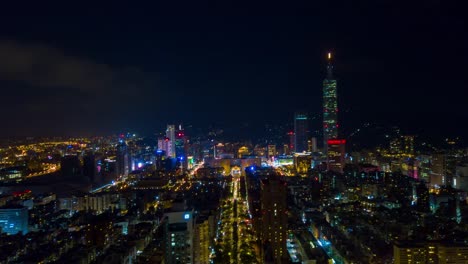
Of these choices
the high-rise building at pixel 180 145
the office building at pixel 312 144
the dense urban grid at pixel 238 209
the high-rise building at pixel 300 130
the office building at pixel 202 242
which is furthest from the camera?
the high-rise building at pixel 300 130

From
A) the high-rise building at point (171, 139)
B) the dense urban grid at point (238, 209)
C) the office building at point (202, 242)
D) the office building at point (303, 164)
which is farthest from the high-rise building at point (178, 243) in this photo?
the high-rise building at point (171, 139)

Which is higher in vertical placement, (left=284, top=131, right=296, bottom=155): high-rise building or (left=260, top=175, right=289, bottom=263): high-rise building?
(left=284, top=131, right=296, bottom=155): high-rise building

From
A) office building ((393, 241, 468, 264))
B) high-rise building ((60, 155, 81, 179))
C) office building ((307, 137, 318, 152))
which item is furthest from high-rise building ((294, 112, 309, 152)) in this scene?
office building ((393, 241, 468, 264))

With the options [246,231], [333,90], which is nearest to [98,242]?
[246,231]

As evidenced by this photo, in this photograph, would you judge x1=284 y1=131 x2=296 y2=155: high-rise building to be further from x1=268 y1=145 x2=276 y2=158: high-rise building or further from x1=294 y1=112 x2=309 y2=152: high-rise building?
x1=268 y1=145 x2=276 y2=158: high-rise building

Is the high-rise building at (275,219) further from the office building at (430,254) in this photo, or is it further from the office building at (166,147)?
the office building at (166,147)

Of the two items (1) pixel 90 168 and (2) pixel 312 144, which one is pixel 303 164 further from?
(1) pixel 90 168

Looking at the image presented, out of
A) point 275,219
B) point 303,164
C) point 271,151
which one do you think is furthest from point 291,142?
point 275,219
